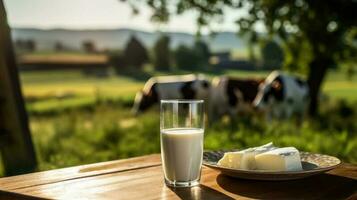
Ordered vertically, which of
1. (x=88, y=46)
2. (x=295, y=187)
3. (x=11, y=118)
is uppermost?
(x=295, y=187)

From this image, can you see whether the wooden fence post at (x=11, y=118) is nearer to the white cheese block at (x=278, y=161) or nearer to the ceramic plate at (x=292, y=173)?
the ceramic plate at (x=292, y=173)

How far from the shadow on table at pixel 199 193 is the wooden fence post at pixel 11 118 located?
104 inches

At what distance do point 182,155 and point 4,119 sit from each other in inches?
108

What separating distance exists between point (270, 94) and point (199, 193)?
Answer: 9.63 metres

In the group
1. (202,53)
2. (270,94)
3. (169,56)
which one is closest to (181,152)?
(270,94)

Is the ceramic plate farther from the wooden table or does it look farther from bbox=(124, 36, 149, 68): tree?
bbox=(124, 36, 149, 68): tree

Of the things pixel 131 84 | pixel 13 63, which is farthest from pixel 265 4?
pixel 131 84

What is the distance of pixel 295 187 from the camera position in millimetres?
2045

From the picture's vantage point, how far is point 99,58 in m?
19.5

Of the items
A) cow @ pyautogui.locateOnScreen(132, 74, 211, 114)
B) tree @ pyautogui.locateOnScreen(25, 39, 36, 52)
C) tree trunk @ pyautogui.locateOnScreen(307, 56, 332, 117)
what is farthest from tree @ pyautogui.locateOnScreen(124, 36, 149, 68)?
tree trunk @ pyautogui.locateOnScreen(307, 56, 332, 117)

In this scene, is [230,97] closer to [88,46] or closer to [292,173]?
[88,46]

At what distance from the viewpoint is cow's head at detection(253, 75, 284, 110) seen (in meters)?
11.3

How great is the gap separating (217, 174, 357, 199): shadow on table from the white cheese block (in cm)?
6

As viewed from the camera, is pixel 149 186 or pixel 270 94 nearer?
pixel 149 186
